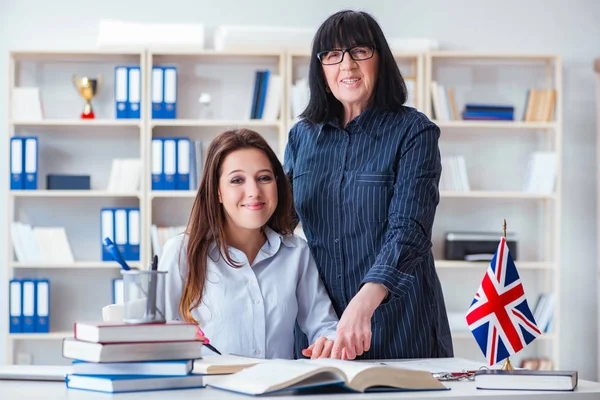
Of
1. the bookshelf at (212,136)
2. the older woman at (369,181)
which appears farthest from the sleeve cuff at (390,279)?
the bookshelf at (212,136)

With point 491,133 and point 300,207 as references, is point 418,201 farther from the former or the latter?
point 491,133

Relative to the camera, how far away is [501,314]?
1691 mm

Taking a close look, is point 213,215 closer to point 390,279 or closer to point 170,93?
point 390,279

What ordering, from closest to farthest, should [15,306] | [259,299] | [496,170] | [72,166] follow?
[259,299]
[15,306]
[72,166]
[496,170]

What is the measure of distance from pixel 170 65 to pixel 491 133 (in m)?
1.85

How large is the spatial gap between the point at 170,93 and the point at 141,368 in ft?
11.0

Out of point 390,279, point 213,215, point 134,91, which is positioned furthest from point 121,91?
point 390,279

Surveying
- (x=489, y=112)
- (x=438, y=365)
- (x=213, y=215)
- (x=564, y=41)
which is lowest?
(x=438, y=365)

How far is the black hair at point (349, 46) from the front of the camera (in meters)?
1.89

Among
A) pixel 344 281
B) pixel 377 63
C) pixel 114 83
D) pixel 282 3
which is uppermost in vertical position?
pixel 282 3

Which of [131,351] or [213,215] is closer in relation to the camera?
[131,351]

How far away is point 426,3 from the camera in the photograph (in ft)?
15.8

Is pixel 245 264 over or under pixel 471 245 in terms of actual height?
over

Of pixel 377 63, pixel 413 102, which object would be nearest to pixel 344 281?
pixel 377 63
